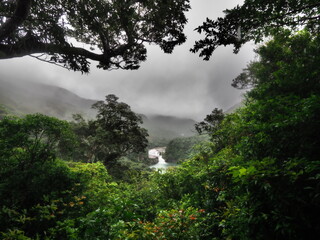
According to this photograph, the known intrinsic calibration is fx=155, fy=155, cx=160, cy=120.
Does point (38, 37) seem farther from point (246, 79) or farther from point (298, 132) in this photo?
point (246, 79)

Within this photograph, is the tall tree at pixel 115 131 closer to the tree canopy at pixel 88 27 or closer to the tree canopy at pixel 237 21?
the tree canopy at pixel 88 27

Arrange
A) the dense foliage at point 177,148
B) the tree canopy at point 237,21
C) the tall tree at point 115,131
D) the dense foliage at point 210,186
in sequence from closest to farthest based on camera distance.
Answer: the dense foliage at point 210,186 → the tree canopy at point 237,21 → the tall tree at point 115,131 → the dense foliage at point 177,148

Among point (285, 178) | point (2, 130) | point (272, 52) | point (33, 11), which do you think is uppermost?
point (272, 52)

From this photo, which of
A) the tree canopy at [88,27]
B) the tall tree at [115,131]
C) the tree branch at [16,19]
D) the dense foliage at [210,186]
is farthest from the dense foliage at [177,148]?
the tree branch at [16,19]

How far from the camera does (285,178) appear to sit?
2.03 meters

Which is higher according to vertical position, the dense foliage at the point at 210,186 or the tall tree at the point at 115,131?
the tall tree at the point at 115,131

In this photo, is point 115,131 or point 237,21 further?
point 115,131

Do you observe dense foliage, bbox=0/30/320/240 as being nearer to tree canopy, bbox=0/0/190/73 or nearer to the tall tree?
tree canopy, bbox=0/0/190/73

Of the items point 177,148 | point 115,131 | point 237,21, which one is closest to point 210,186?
point 237,21

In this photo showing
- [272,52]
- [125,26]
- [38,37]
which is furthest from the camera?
[272,52]

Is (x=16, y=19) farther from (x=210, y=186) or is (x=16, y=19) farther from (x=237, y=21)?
(x=210, y=186)

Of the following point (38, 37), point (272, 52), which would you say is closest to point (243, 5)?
point (38, 37)

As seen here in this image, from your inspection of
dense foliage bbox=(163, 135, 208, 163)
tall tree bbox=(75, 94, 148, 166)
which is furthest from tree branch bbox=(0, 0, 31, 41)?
dense foliage bbox=(163, 135, 208, 163)

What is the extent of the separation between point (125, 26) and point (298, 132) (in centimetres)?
611
